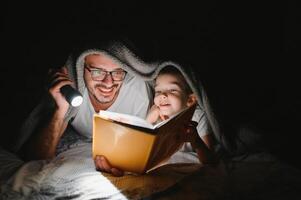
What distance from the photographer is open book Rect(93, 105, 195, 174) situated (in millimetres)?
1717

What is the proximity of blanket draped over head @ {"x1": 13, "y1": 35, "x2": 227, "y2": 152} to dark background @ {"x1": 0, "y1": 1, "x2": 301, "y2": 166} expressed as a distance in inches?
2.2

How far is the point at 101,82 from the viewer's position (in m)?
2.33

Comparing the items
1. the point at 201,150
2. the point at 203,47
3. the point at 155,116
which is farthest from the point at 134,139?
the point at 203,47

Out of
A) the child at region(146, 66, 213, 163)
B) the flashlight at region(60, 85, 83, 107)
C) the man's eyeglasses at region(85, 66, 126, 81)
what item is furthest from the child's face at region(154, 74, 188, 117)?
the flashlight at region(60, 85, 83, 107)

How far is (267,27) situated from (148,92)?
109cm

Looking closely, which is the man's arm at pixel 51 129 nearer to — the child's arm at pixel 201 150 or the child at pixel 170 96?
the child at pixel 170 96

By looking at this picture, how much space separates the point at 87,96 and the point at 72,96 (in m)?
0.46

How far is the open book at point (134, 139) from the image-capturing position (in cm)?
172

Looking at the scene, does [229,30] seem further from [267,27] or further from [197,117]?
[197,117]

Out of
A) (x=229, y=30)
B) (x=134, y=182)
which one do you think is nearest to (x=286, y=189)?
(x=134, y=182)

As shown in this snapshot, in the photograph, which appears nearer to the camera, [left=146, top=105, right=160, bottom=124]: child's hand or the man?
the man

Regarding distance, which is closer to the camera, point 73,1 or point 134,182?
point 134,182

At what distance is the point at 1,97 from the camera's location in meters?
2.39

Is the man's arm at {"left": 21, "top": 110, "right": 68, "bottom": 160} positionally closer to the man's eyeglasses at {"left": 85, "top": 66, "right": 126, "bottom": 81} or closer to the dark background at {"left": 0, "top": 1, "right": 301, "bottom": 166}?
the dark background at {"left": 0, "top": 1, "right": 301, "bottom": 166}
